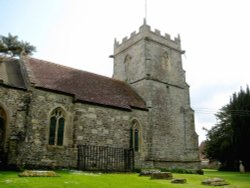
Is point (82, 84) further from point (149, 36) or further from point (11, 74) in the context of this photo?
Result: point (149, 36)

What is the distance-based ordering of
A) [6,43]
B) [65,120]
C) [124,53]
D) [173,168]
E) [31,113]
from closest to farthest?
1. [31,113]
2. [65,120]
3. [173,168]
4. [124,53]
5. [6,43]

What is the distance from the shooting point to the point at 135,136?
65.9 feet

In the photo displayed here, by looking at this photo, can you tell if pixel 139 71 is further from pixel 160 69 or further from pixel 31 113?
pixel 31 113

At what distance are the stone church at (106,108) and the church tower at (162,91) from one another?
83 mm

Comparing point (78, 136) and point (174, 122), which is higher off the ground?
point (174, 122)

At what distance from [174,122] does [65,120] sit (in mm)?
10965

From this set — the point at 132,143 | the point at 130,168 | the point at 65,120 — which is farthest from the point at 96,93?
the point at 130,168

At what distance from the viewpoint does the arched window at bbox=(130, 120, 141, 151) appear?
64.4ft

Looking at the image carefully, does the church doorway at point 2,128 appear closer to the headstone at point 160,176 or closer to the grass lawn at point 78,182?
the grass lawn at point 78,182

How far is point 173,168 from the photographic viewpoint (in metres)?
21.1

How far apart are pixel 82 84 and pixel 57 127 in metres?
4.58

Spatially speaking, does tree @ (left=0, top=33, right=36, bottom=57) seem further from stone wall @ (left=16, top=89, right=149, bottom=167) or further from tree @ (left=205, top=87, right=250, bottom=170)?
tree @ (left=205, top=87, right=250, bottom=170)

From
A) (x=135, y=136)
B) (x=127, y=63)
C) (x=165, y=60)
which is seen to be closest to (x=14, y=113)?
(x=135, y=136)

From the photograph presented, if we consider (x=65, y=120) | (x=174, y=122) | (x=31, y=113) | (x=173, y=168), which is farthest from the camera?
(x=174, y=122)
